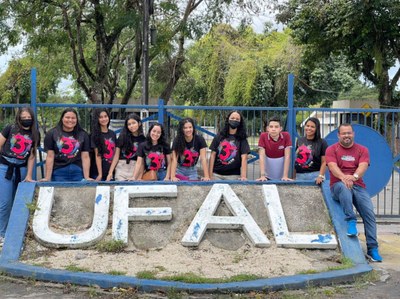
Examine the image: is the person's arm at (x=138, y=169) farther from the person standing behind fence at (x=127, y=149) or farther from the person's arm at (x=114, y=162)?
the person's arm at (x=114, y=162)

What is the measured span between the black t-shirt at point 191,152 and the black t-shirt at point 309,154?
1.43 m

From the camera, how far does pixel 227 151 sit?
7.57 metres

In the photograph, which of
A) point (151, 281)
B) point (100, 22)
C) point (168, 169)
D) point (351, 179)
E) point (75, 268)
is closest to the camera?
point (151, 281)

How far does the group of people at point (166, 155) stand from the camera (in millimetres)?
6633

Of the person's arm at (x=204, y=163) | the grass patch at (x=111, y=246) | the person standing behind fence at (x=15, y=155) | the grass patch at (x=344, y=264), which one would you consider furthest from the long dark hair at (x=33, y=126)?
the grass patch at (x=344, y=264)

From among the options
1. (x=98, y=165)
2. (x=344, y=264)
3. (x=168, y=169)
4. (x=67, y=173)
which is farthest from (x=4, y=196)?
(x=344, y=264)

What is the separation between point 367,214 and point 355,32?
54.3 ft

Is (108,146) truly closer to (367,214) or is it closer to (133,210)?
(133,210)

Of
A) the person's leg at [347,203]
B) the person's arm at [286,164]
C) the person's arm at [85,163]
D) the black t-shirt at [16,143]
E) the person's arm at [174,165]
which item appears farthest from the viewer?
the person's arm at [286,164]

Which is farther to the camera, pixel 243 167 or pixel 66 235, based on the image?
pixel 243 167

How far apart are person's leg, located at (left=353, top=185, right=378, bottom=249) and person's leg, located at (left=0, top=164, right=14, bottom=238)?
4.43 m

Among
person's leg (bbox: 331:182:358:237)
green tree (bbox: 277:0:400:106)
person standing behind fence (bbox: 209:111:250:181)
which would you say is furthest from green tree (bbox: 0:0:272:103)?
person's leg (bbox: 331:182:358:237)

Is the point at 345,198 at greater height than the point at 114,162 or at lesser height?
lesser

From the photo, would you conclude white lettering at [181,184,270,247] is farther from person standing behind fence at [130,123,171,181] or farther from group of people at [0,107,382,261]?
person standing behind fence at [130,123,171,181]
